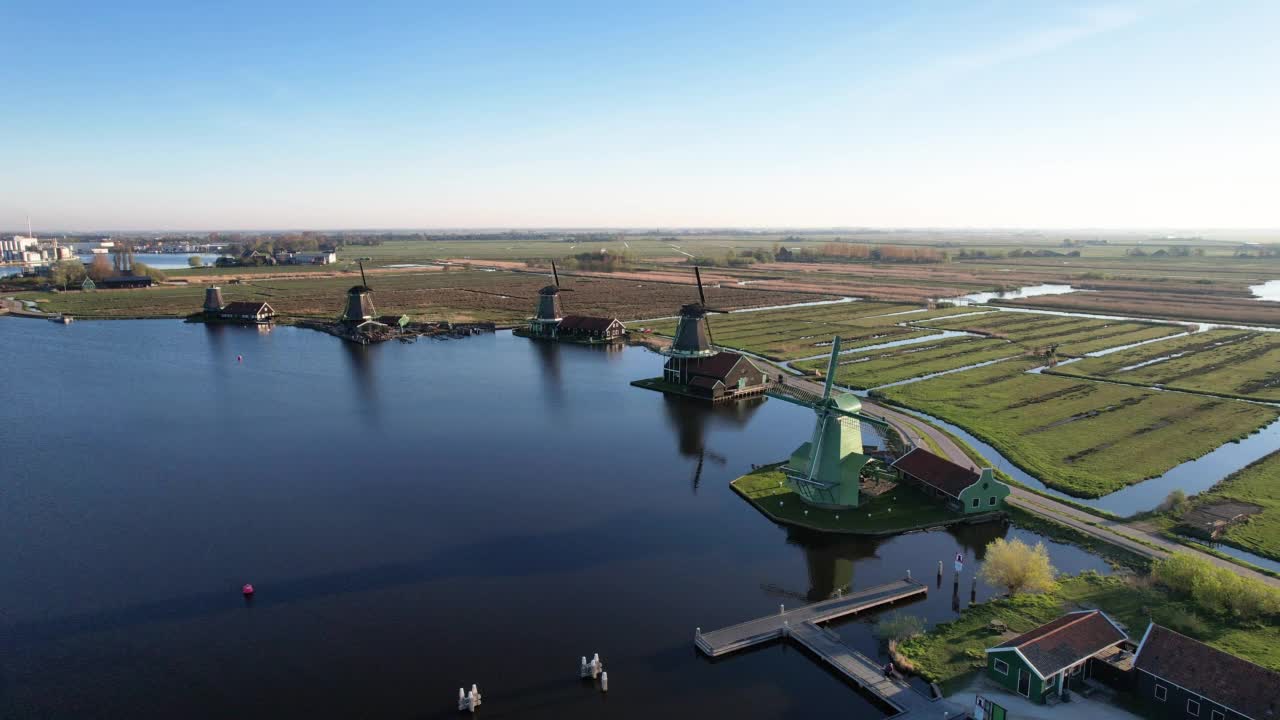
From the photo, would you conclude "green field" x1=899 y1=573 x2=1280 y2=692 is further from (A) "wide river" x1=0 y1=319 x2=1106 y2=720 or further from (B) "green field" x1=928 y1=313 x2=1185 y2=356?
(B) "green field" x1=928 y1=313 x2=1185 y2=356

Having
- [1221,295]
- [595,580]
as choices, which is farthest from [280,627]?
[1221,295]

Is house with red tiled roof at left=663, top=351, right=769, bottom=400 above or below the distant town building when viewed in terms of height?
below

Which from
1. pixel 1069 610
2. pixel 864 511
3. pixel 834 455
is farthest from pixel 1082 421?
pixel 1069 610

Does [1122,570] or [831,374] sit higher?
[831,374]

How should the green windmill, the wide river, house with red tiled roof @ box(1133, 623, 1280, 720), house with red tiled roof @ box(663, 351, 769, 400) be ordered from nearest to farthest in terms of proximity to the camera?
house with red tiled roof @ box(1133, 623, 1280, 720), the wide river, the green windmill, house with red tiled roof @ box(663, 351, 769, 400)

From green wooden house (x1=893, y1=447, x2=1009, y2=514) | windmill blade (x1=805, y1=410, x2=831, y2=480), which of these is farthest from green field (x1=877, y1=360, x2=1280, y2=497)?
windmill blade (x1=805, y1=410, x2=831, y2=480)

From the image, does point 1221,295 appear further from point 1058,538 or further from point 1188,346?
point 1058,538

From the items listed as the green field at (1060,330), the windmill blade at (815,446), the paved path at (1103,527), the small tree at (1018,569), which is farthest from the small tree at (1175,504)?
the green field at (1060,330)
